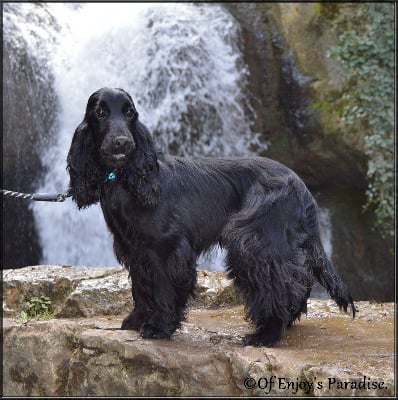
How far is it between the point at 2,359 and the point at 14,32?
5761 millimetres

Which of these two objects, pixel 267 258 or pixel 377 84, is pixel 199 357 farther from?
pixel 377 84

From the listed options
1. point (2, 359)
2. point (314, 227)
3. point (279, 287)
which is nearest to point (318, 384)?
point (279, 287)

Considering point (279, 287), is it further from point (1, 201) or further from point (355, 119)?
point (1, 201)

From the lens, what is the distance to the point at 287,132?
31.3 ft

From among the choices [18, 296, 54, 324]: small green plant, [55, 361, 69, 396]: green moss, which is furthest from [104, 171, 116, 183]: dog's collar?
[18, 296, 54, 324]: small green plant

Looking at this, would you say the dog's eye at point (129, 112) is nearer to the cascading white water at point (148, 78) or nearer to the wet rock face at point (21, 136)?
the cascading white water at point (148, 78)

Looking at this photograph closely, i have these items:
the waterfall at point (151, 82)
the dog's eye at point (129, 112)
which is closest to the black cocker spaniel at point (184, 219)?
the dog's eye at point (129, 112)

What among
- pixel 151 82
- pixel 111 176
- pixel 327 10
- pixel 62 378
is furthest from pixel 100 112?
pixel 327 10

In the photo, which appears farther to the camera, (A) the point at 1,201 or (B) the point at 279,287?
(A) the point at 1,201

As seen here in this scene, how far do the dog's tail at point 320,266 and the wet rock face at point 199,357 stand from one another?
0.82ft

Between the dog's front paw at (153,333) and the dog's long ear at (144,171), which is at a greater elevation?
the dog's long ear at (144,171)

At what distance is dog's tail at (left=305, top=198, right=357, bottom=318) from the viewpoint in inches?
167

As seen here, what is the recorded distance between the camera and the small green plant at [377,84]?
320 inches

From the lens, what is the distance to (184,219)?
4027 millimetres
